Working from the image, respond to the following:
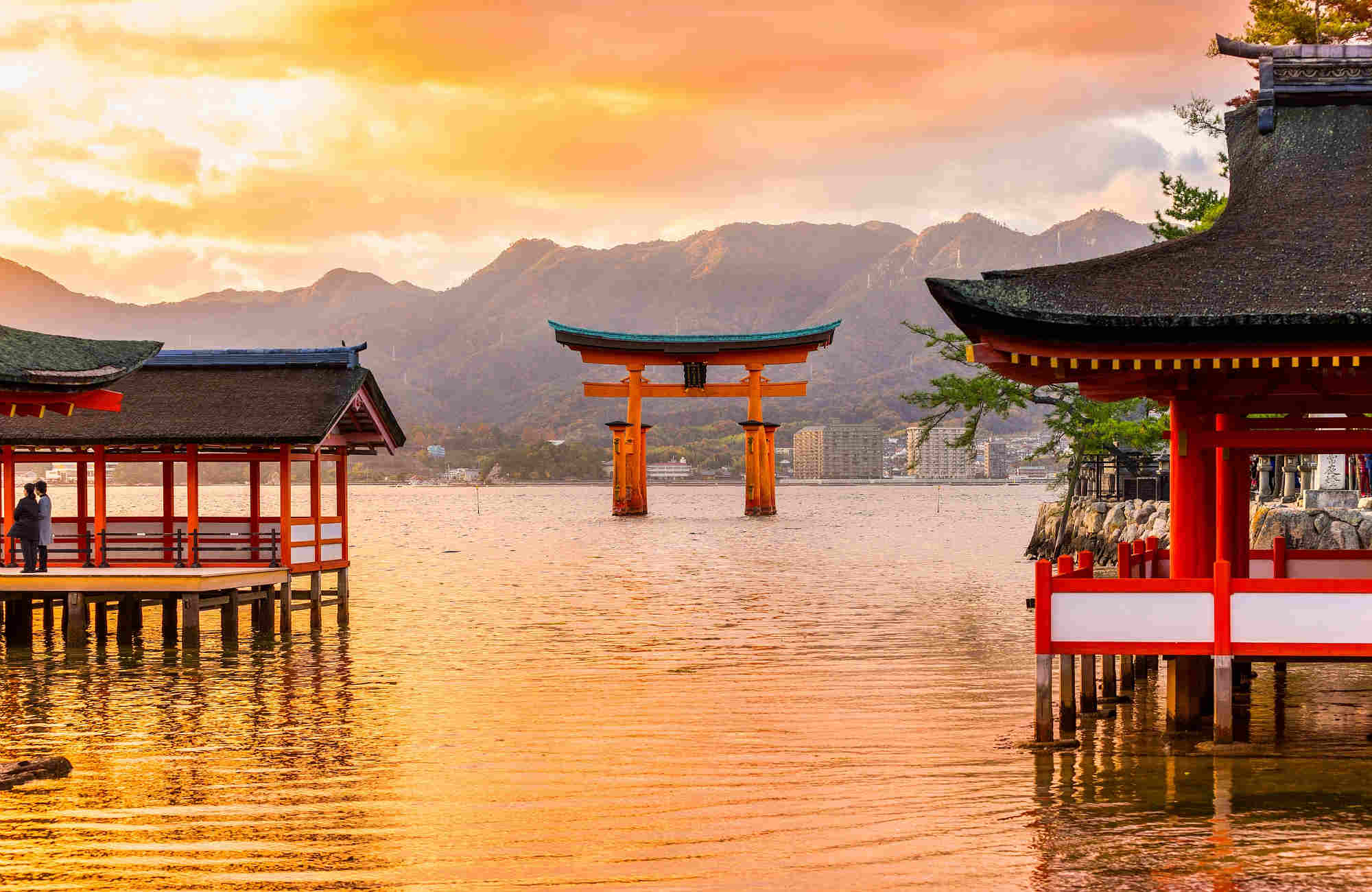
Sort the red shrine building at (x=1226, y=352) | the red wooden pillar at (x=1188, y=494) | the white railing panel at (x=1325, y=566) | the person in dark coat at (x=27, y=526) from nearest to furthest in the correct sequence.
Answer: the red shrine building at (x=1226, y=352), the red wooden pillar at (x=1188, y=494), the white railing panel at (x=1325, y=566), the person in dark coat at (x=27, y=526)

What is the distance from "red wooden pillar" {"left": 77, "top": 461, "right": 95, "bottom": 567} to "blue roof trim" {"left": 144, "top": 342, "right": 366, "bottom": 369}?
7.33 ft

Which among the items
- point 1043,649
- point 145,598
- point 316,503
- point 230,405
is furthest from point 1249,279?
point 145,598

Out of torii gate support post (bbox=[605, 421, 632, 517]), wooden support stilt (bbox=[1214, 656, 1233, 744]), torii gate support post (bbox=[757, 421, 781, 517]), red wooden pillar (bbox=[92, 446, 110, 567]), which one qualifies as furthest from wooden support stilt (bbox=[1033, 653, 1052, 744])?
torii gate support post (bbox=[757, 421, 781, 517])

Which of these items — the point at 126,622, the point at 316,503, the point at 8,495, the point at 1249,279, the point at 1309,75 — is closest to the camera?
the point at 1249,279

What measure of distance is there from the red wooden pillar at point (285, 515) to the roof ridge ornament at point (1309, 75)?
48.0ft

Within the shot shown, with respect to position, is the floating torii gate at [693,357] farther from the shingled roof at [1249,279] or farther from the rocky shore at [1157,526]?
the shingled roof at [1249,279]

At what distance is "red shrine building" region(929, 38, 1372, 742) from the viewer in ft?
42.9

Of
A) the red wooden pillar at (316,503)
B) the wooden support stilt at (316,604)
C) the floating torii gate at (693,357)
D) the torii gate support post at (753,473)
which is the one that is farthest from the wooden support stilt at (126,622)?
the torii gate support post at (753,473)

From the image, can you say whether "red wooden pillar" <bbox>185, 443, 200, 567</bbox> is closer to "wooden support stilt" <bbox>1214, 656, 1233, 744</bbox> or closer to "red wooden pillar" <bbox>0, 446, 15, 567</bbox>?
"red wooden pillar" <bbox>0, 446, 15, 567</bbox>

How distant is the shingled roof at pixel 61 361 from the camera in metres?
13.5

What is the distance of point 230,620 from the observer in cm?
2356

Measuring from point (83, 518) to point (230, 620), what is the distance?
3.59m

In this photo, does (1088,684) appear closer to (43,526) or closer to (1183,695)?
(1183,695)

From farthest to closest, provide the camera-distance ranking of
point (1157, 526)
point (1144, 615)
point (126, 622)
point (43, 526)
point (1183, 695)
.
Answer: point (1157, 526) < point (126, 622) < point (43, 526) < point (1183, 695) < point (1144, 615)
